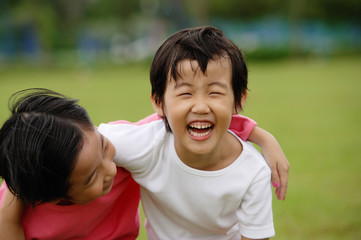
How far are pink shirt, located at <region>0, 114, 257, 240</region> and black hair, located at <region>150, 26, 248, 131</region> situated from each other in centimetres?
27

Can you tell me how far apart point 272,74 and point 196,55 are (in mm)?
13903

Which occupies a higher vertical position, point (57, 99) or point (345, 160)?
point (57, 99)

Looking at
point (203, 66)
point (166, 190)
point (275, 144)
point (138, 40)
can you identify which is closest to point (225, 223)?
point (166, 190)

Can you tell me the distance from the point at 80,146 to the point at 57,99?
9.8 inches

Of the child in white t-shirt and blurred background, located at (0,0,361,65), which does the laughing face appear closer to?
the child in white t-shirt

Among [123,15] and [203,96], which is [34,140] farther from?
[123,15]

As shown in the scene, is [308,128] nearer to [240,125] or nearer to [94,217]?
[240,125]

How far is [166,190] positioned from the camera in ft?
6.46

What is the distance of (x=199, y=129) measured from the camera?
185cm

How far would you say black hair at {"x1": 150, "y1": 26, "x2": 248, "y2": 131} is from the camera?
5.95 ft

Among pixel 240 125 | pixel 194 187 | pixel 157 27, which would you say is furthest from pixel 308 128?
pixel 157 27

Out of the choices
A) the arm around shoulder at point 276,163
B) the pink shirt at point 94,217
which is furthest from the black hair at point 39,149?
the arm around shoulder at point 276,163

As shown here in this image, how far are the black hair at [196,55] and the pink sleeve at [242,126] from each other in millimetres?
162

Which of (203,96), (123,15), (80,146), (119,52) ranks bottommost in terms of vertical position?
(119,52)
